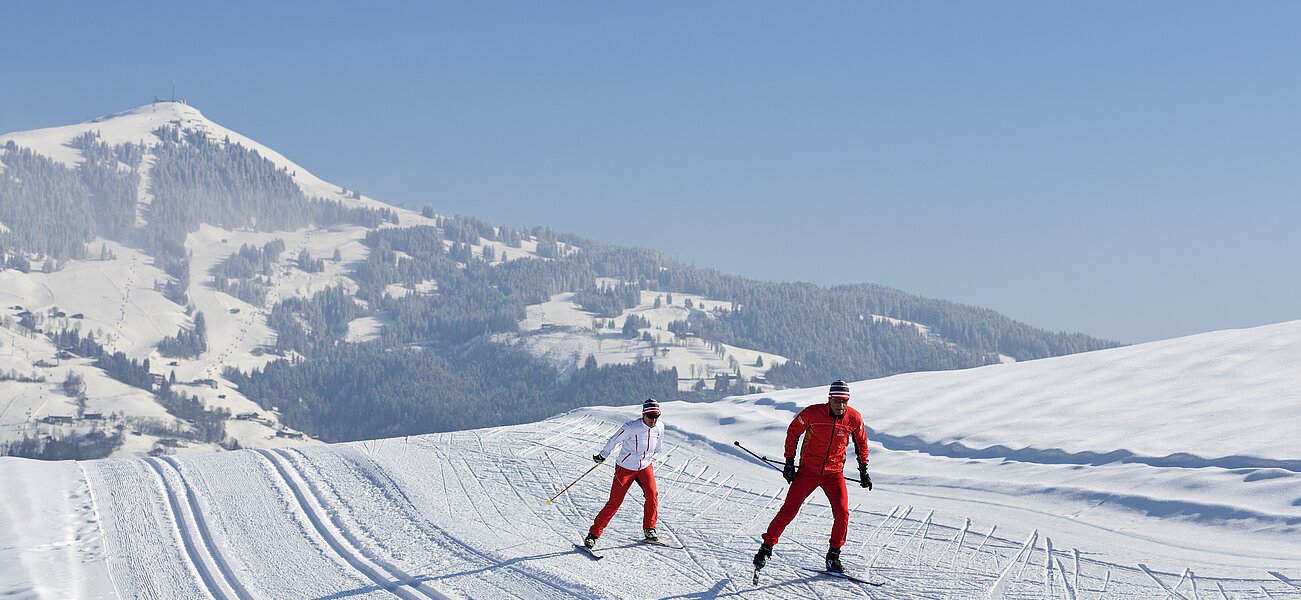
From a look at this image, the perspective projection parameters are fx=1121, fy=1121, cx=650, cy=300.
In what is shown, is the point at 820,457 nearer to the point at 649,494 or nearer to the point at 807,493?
the point at 807,493

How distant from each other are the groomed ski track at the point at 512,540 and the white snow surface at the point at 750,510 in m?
0.05

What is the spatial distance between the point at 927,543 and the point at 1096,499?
9.76ft

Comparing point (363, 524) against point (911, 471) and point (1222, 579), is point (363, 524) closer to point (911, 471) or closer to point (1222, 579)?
point (911, 471)

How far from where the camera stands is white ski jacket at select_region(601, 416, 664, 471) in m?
13.3

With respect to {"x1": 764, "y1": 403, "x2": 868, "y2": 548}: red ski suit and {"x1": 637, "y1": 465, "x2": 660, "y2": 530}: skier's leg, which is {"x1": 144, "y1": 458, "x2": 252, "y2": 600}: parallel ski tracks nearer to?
{"x1": 637, "y1": 465, "x2": 660, "y2": 530}: skier's leg

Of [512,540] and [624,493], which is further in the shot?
[512,540]

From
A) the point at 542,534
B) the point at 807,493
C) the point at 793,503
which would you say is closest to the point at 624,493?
the point at 542,534

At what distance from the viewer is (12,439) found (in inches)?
→ 7421

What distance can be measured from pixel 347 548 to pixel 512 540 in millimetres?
2009

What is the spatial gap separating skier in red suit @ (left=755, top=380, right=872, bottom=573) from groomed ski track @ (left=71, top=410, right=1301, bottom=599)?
607 mm

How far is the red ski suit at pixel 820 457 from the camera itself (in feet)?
37.9

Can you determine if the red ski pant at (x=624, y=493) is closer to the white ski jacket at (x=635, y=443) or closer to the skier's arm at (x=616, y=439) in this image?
the white ski jacket at (x=635, y=443)

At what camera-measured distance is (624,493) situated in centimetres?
1327

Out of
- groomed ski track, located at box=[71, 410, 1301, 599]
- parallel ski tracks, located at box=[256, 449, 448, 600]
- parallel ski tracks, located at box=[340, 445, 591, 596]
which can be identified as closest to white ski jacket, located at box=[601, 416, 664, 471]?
groomed ski track, located at box=[71, 410, 1301, 599]
